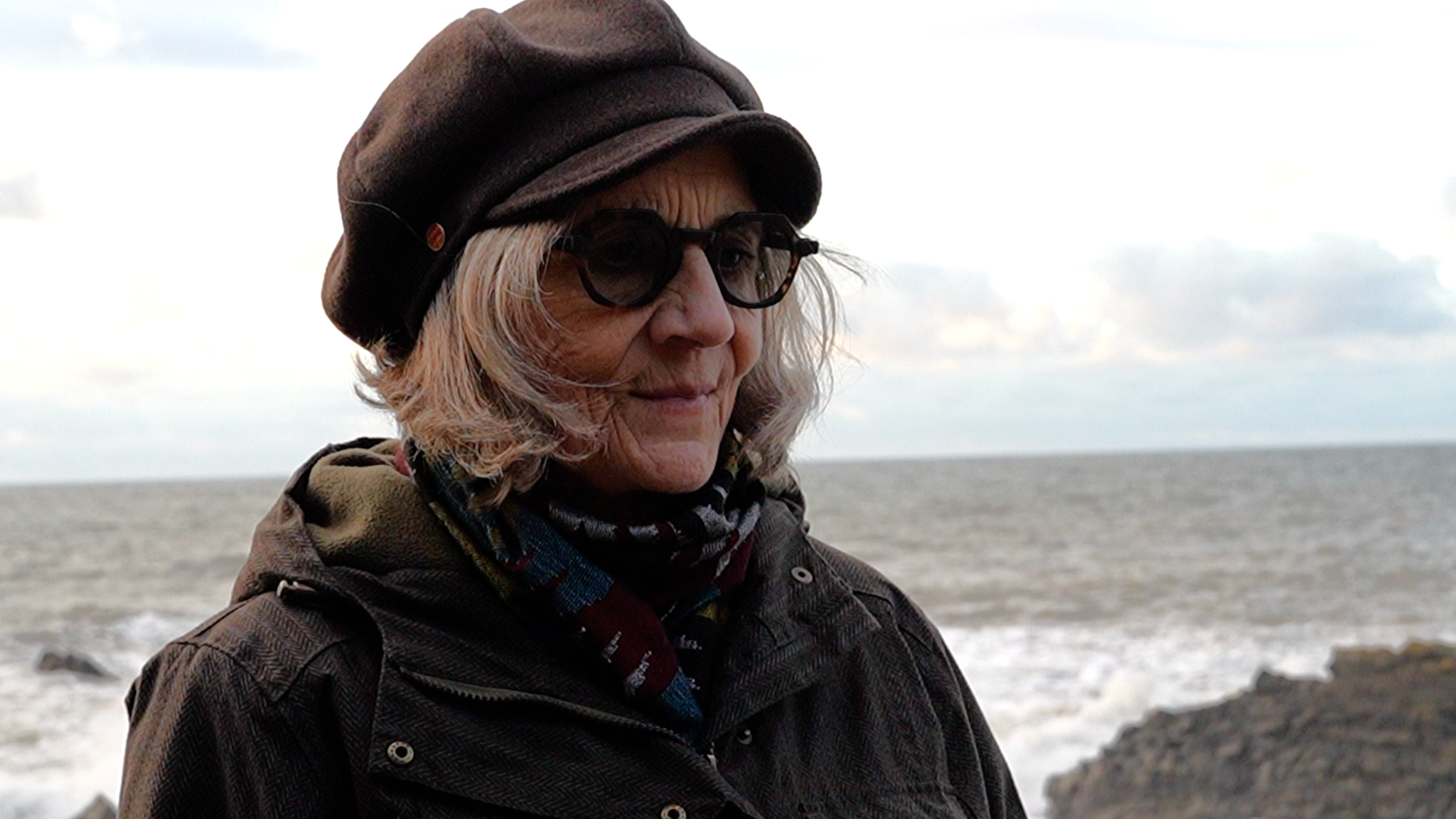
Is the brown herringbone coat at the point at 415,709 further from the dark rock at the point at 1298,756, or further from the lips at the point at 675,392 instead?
the dark rock at the point at 1298,756

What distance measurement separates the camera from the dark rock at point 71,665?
15.6m

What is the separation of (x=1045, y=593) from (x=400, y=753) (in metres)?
20.6

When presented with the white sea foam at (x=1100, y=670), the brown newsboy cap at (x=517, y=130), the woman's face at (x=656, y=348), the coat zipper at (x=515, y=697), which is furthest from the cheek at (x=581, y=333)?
the white sea foam at (x=1100, y=670)

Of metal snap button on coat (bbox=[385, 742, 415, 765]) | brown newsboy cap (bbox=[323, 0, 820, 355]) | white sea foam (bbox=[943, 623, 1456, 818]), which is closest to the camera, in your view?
metal snap button on coat (bbox=[385, 742, 415, 765])

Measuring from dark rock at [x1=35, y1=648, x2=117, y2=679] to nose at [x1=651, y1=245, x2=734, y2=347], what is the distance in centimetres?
1541

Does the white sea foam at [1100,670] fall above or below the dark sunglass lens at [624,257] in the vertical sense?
below

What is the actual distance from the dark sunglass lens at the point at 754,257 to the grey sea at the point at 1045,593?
341 inches

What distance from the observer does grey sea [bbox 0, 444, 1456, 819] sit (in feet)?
40.9

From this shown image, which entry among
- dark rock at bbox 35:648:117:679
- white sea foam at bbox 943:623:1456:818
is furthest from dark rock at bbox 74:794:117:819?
dark rock at bbox 35:648:117:679

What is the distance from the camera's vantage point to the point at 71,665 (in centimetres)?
1591

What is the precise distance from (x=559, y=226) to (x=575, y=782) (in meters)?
0.66

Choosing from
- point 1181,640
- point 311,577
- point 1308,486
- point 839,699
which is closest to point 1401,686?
point 1181,640

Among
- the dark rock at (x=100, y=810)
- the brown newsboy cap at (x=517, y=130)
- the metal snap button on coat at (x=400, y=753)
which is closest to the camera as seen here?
the metal snap button on coat at (x=400, y=753)

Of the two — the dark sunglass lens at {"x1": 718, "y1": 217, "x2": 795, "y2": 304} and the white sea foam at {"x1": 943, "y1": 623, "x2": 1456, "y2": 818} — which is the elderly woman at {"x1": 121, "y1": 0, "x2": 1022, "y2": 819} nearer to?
the dark sunglass lens at {"x1": 718, "y1": 217, "x2": 795, "y2": 304}
